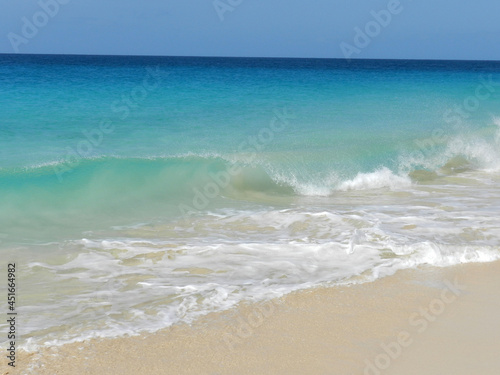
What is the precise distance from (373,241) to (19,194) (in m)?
6.25

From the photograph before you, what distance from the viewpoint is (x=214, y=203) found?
9.49 meters

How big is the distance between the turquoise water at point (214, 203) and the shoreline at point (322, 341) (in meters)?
0.31

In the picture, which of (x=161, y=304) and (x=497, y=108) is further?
(x=497, y=108)

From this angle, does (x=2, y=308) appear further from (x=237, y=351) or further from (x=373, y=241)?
(x=373, y=241)

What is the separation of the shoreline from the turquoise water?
311 mm

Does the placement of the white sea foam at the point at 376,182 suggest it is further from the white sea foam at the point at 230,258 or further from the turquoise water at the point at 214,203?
the white sea foam at the point at 230,258

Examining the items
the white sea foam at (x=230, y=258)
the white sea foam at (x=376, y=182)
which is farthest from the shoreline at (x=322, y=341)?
the white sea foam at (x=376, y=182)

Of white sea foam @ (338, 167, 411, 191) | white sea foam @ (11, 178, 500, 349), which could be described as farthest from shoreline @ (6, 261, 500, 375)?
white sea foam @ (338, 167, 411, 191)

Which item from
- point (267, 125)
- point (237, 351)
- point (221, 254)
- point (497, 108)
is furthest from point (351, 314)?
point (497, 108)

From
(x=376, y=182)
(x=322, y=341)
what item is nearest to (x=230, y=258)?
(x=322, y=341)

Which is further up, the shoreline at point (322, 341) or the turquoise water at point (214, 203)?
the shoreline at point (322, 341)

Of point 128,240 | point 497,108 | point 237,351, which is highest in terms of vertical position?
point 237,351

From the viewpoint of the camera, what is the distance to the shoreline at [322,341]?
4.05m

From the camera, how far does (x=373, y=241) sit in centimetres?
703
